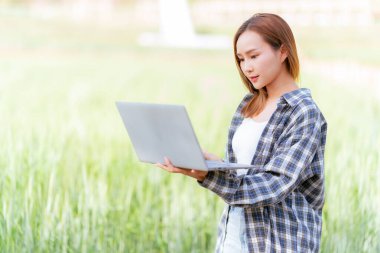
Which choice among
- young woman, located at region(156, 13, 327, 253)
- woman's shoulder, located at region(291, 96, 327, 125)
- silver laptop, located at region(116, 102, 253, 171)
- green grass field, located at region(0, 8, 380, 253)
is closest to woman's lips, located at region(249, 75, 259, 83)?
young woman, located at region(156, 13, 327, 253)

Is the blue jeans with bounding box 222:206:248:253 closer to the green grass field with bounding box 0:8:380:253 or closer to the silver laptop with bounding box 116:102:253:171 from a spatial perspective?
the silver laptop with bounding box 116:102:253:171

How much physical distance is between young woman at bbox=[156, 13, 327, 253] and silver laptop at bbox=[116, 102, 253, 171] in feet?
0.12

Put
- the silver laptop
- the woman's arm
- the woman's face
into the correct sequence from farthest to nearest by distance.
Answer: the woman's face
the woman's arm
the silver laptop

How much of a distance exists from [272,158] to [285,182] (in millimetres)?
63

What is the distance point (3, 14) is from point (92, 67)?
26.6 ft

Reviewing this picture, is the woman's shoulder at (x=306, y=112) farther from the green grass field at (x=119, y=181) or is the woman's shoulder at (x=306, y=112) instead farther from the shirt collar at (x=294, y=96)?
the green grass field at (x=119, y=181)

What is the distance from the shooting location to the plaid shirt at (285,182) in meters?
1.82

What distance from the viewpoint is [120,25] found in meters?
22.7

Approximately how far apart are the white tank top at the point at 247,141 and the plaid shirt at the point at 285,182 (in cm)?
4

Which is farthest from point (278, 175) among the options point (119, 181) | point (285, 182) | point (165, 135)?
point (119, 181)

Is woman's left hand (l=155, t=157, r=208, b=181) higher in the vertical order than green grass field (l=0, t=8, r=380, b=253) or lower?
higher

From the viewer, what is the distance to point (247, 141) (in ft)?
6.39

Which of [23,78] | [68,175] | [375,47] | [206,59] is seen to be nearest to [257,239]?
[68,175]

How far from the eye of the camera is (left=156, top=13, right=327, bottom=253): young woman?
1.82 metres
